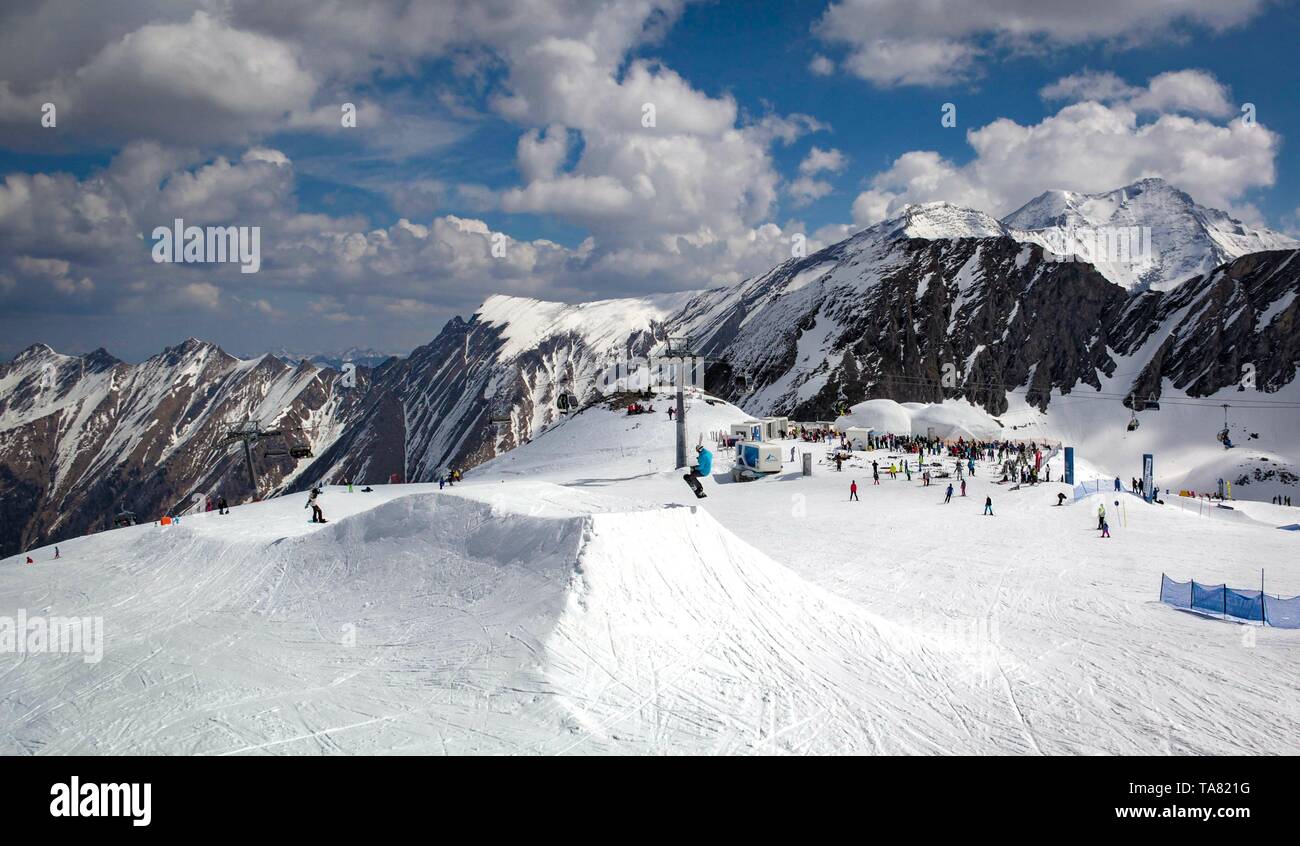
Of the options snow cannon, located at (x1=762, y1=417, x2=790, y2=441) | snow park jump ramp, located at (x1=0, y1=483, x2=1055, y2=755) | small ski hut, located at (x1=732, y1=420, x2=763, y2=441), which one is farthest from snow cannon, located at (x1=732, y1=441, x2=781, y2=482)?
snow park jump ramp, located at (x1=0, y1=483, x2=1055, y2=755)

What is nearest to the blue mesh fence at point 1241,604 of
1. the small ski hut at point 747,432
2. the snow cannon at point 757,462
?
the snow cannon at point 757,462

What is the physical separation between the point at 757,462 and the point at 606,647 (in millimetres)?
36246

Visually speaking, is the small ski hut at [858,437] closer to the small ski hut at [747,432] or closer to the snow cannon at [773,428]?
the snow cannon at [773,428]

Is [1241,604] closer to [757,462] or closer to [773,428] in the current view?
[757,462]

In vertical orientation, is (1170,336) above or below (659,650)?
above

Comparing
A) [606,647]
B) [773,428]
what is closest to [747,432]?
[773,428]

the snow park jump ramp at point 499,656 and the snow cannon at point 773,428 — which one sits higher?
the snow cannon at point 773,428

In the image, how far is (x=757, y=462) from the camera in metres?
49.5

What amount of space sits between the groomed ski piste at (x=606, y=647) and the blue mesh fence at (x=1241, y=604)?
85 cm

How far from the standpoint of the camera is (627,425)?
66.6 meters

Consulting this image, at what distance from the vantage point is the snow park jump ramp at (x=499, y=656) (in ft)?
38.4
